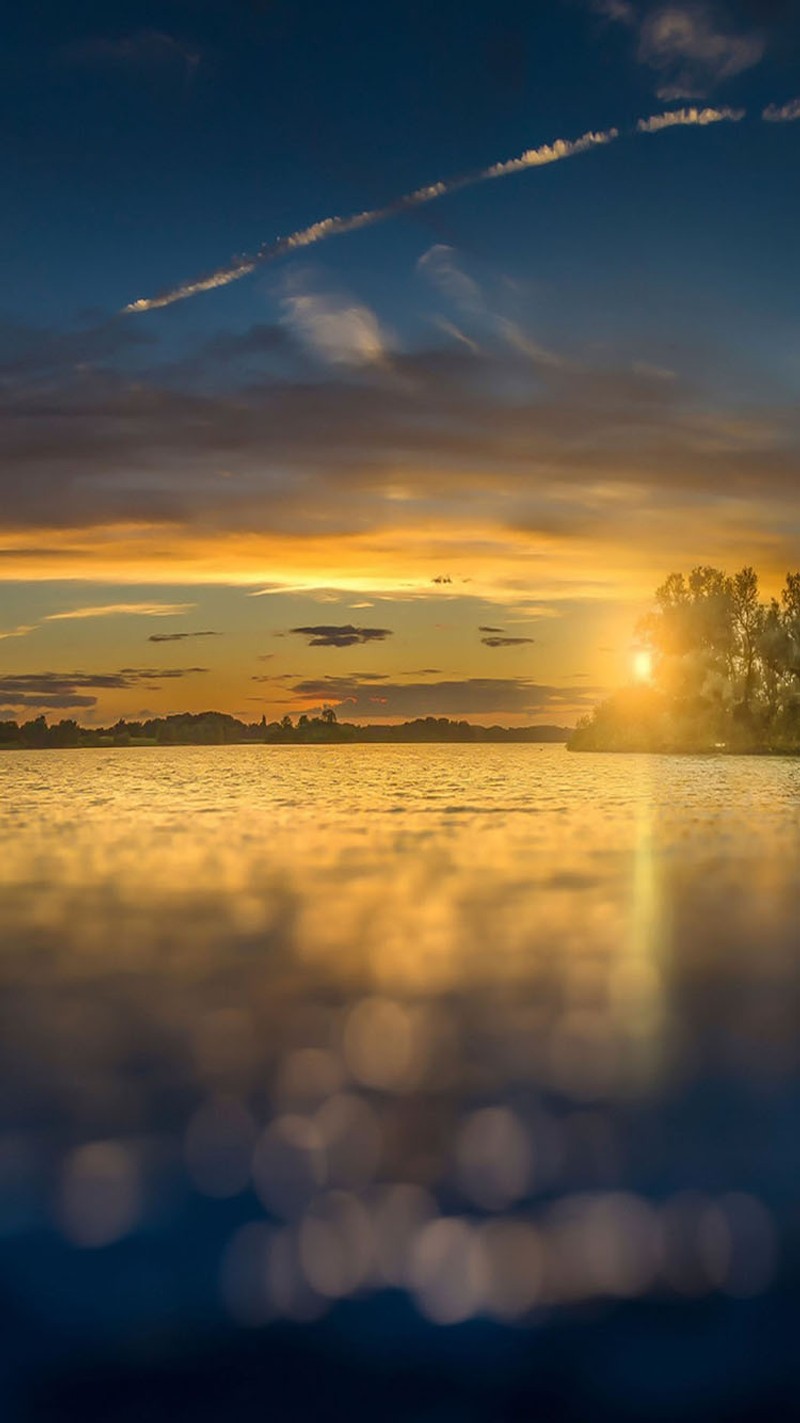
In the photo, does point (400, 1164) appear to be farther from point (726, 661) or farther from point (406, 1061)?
point (726, 661)

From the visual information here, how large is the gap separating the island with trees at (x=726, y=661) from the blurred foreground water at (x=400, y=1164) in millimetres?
104691

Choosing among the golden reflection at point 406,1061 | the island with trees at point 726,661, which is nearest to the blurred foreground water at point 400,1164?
the golden reflection at point 406,1061

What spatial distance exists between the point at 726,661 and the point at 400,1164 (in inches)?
4682

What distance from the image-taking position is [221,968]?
14.2 meters

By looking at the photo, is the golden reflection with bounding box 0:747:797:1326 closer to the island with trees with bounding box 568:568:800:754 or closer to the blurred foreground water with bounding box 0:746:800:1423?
the blurred foreground water with bounding box 0:746:800:1423

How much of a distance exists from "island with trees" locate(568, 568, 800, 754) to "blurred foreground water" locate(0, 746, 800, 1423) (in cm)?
10469

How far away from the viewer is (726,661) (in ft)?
399

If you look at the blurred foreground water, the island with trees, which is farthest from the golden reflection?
the island with trees

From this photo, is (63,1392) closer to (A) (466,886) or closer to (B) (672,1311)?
(B) (672,1311)

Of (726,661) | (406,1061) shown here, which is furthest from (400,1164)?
(726,661)

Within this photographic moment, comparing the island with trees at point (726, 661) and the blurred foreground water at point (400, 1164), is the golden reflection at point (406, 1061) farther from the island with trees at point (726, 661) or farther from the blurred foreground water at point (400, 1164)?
the island with trees at point (726, 661)

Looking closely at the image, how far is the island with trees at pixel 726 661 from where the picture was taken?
11725cm

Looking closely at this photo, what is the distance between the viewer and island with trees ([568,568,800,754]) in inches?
4616

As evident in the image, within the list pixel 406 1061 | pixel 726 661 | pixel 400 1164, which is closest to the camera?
pixel 400 1164
